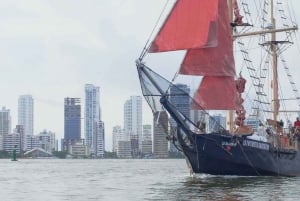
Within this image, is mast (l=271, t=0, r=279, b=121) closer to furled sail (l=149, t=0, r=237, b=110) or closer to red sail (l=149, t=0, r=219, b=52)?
furled sail (l=149, t=0, r=237, b=110)

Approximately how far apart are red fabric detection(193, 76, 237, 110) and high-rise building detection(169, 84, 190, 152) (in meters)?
1.34

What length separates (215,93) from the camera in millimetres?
44656

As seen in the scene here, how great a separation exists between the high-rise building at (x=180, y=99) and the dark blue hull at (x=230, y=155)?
1.76 meters

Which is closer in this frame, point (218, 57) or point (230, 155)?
point (230, 155)

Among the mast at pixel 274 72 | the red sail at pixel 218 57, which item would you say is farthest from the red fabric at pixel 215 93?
the mast at pixel 274 72

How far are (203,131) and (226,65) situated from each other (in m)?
4.86

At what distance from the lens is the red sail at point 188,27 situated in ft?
135

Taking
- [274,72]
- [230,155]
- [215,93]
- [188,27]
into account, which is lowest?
[230,155]

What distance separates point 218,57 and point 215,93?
2365 mm

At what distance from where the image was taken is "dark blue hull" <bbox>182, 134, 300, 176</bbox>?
139 feet

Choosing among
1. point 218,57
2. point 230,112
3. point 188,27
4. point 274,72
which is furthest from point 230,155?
point 274,72

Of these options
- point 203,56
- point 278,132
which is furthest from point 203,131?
point 278,132

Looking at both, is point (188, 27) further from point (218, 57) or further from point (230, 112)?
point (230, 112)

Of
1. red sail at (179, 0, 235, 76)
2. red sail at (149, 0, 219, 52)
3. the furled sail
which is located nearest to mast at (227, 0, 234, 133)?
the furled sail
